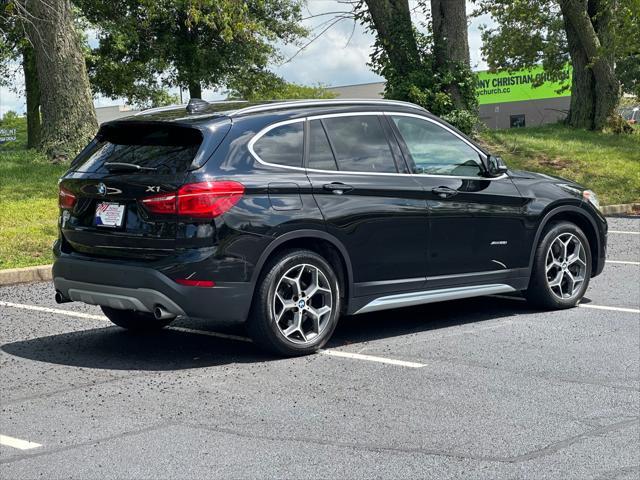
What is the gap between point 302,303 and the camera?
23.6 feet

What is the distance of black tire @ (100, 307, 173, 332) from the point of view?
8120 millimetres

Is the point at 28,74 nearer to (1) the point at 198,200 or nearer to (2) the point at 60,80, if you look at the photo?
(2) the point at 60,80

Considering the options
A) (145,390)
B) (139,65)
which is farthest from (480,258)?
(139,65)

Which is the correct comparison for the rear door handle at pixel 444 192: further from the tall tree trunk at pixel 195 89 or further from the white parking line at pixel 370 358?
the tall tree trunk at pixel 195 89

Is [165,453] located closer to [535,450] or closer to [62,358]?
[535,450]

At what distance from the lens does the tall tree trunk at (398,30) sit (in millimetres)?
23031

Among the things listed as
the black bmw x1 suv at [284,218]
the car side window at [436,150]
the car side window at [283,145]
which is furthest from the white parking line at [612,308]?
the car side window at [283,145]

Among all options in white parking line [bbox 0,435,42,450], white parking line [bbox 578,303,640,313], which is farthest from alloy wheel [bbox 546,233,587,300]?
white parking line [bbox 0,435,42,450]

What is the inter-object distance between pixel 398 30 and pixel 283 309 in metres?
16.9

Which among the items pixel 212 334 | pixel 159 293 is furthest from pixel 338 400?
pixel 212 334

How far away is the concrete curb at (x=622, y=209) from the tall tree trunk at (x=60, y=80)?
30.8ft

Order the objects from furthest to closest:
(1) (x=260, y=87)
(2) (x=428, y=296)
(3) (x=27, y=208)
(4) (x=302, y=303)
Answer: (1) (x=260, y=87) → (3) (x=27, y=208) → (2) (x=428, y=296) → (4) (x=302, y=303)

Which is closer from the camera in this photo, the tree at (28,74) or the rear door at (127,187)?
the rear door at (127,187)

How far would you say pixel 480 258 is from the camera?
8391 millimetres
